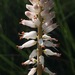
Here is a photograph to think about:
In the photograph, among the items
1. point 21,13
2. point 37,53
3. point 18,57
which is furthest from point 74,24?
point 37,53

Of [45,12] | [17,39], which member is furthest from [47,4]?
[17,39]

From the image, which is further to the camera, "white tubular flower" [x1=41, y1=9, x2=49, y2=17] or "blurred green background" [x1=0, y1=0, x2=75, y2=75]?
"blurred green background" [x1=0, y1=0, x2=75, y2=75]

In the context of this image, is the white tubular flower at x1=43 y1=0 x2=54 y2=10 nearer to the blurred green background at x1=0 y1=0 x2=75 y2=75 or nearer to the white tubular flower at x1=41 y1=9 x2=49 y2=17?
the white tubular flower at x1=41 y1=9 x2=49 y2=17

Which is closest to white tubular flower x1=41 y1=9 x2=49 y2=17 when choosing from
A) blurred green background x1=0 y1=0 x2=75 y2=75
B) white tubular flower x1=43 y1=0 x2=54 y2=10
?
white tubular flower x1=43 y1=0 x2=54 y2=10

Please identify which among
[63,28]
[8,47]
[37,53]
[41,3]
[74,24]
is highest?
[74,24]

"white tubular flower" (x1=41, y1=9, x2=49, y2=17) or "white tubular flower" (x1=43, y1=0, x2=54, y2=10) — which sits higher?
"white tubular flower" (x1=43, y1=0, x2=54, y2=10)

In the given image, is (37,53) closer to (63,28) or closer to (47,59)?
(63,28)

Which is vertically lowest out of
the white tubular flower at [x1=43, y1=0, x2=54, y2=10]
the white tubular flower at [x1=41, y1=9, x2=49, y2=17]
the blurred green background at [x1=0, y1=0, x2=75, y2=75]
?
the white tubular flower at [x1=41, y1=9, x2=49, y2=17]

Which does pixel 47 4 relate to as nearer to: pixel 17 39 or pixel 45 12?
pixel 45 12

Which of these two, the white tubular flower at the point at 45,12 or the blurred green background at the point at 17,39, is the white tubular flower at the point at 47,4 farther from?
the blurred green background at the point at 17,39

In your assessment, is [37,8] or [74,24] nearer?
[37,8]

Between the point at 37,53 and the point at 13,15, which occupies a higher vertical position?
the point at 13,15
